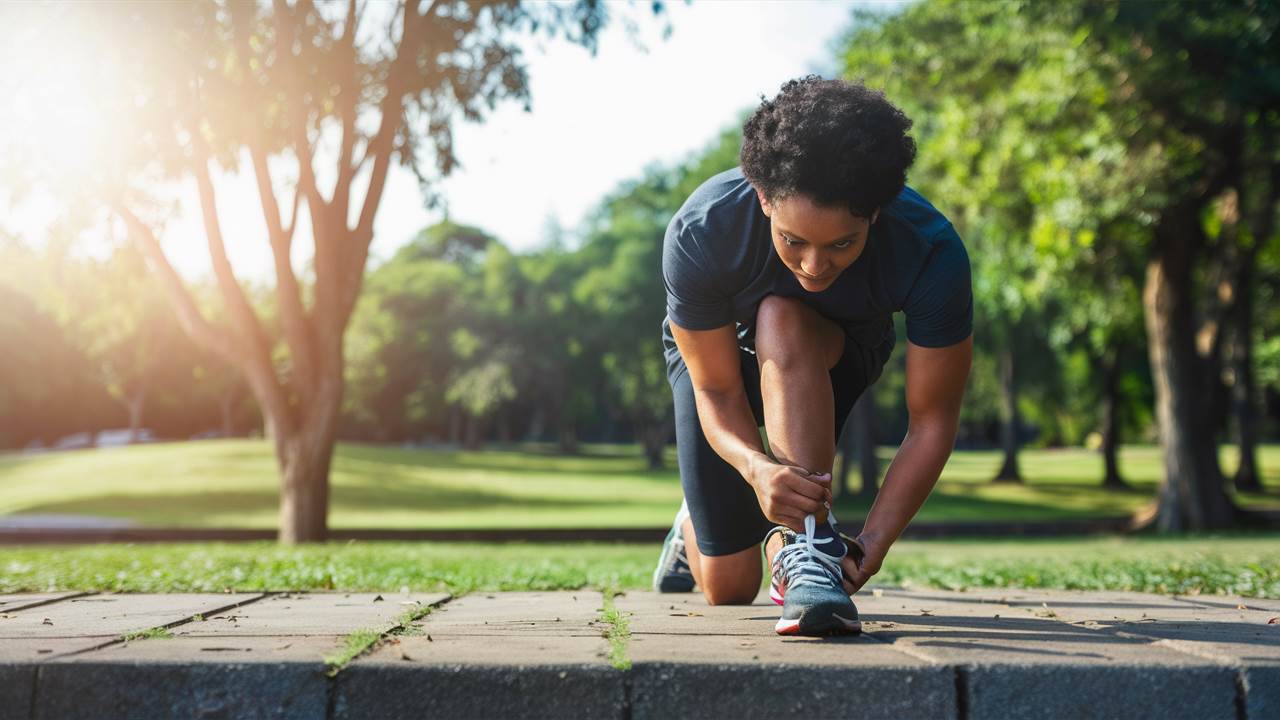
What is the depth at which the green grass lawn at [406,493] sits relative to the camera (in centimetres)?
2183

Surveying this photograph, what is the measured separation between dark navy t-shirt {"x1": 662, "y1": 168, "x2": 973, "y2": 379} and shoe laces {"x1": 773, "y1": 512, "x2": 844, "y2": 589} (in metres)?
0.68

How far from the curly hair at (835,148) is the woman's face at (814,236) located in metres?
0.03

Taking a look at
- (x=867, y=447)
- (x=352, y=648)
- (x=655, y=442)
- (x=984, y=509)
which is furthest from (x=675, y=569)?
(x=655, y=442)

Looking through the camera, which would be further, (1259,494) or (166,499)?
(1259,494)

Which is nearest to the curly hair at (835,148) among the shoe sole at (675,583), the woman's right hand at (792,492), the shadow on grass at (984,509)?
the woman's right hand at (792,492)

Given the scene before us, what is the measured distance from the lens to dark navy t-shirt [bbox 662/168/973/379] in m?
3.13

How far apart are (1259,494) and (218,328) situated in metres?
26.4

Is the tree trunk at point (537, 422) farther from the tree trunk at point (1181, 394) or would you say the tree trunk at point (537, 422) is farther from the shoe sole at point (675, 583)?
the shoe sole at point (675, 583)

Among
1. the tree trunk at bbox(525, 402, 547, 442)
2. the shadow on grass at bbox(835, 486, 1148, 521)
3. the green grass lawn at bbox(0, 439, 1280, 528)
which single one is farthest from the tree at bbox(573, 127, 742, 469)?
the shadow on grass at bbox(835, 486, 1148, 521)

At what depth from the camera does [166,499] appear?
77.2 ft

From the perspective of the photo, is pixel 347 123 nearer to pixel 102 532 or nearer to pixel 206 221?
pixel 206 221

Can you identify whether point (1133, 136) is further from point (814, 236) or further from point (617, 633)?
point (617, 633)

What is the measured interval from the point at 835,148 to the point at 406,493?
25174 millimetres

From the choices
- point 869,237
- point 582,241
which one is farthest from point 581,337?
point 869,237
